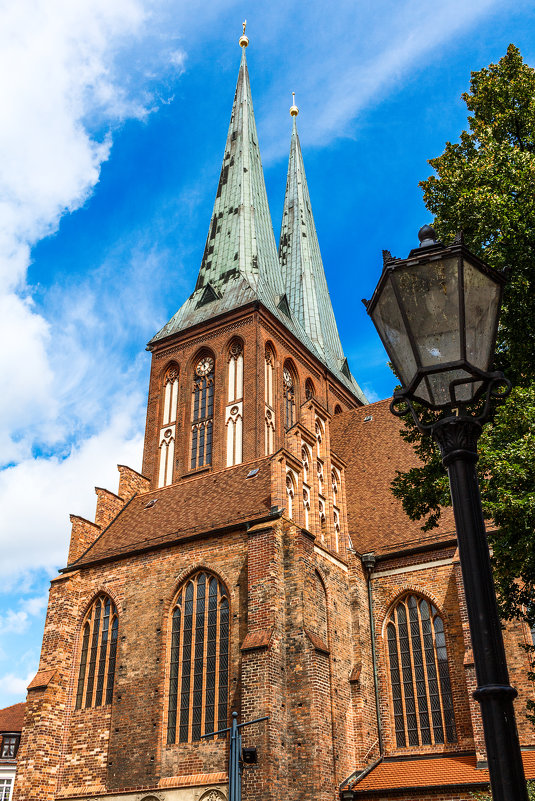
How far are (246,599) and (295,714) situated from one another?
302 cm

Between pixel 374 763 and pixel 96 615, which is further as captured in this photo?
pixel 96 615

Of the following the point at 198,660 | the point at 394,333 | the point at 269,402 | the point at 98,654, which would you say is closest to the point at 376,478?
the point at 269,402

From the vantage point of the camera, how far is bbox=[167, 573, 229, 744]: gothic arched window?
56.6 feet

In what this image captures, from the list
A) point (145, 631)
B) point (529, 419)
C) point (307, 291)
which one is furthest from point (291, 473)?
point (307, 291)

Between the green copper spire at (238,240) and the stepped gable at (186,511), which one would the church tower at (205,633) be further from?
the green copper spire at (238,240)

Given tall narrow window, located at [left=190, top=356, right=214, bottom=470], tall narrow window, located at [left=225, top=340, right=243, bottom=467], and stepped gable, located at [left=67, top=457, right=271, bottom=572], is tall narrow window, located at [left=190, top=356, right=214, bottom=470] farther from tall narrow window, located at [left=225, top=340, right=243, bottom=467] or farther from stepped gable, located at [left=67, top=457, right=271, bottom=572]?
stepped gable, located at [left=67, top=457, right=271, bottom=572]

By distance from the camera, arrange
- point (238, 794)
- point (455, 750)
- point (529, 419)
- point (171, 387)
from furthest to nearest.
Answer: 1. point (171, 387)
2. point (455, 750)
3. point (238, 794)
4. point (529, 419)

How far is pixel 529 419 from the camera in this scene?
9.62 metres

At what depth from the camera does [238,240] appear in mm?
34406

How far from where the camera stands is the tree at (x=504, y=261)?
30.7 feet

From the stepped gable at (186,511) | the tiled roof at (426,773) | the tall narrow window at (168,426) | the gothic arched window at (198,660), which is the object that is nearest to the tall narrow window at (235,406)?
the tall narrow window at (168,426)

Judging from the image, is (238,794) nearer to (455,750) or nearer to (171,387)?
(455,750)

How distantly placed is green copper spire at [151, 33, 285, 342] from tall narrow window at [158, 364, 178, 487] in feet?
7.26

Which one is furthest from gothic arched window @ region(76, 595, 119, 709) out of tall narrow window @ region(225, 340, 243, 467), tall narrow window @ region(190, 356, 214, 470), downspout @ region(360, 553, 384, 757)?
tall narrow window @ region(190, 356, 214, 470)
